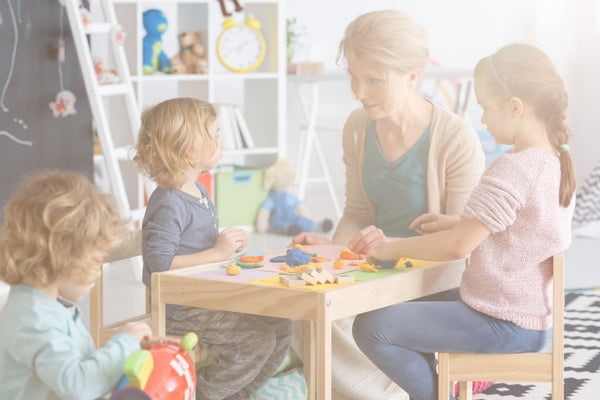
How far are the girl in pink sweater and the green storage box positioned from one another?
3.33 metres

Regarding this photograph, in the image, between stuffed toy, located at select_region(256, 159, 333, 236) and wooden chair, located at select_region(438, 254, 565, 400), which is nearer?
wooden chair, located at select_region(438, 254, 565, 400)

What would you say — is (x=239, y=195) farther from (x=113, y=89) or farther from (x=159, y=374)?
(x=159, y=374)

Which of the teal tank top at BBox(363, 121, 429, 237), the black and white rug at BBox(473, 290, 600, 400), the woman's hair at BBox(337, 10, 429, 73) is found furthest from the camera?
the black and white rug at BBox(473, 290, 600, 400)

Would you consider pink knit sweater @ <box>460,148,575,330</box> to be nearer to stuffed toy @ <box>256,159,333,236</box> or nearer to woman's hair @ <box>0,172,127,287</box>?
woman's hair @ <box>0,172,127,287</box>

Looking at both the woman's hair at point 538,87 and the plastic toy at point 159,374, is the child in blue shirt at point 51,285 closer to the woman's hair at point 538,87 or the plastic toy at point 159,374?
the plastic toy at point 159,374

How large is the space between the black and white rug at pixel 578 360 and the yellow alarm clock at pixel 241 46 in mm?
2391

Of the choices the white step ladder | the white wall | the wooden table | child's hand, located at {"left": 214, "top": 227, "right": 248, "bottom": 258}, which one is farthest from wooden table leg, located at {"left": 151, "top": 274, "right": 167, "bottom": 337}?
the white wall

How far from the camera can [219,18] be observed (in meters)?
6.25

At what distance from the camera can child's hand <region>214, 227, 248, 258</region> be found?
210 centimetres

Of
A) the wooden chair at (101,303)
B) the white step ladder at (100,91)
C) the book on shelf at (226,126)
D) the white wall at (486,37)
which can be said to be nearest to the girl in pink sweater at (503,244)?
the wooden chair at (101,303)

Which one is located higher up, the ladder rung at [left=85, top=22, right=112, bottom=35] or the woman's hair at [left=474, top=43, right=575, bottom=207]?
the ladder rung at [left=85, top=22, right=112, bottom=35]

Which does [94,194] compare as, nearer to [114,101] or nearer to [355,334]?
[355,334]

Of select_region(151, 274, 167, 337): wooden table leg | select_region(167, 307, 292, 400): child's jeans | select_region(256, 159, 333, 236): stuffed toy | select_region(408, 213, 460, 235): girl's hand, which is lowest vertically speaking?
select_region(256, 159, 333, 236): stuffed toy

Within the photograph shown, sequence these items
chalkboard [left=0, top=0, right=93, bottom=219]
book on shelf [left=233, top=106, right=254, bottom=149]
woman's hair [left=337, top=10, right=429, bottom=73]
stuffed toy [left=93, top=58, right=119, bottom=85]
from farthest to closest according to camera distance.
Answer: book on shelf [left=233, top=106, right=254, bottom=149] → stuffed toy [left=93, top=58, right=119, bottom=85] → chalkboard [left=0, top=0, right=93, bottom=219] → woman's hair [left=337, top=10, right=429, bottom=73]
